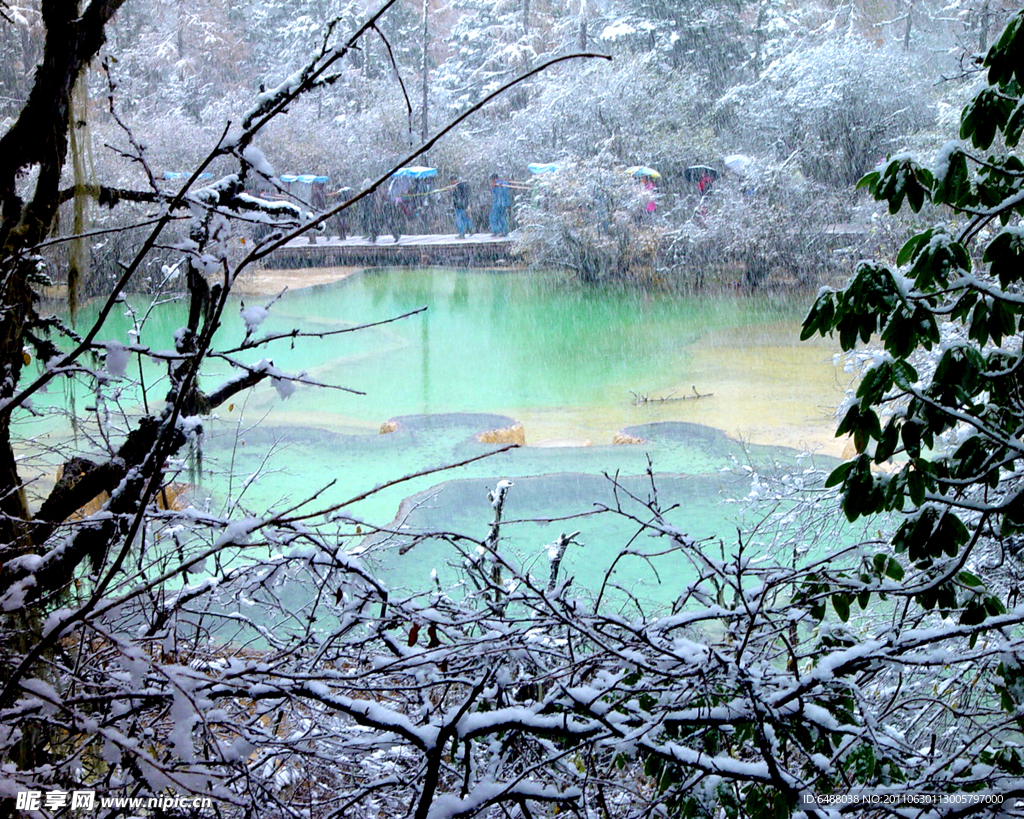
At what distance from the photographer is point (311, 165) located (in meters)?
17.9

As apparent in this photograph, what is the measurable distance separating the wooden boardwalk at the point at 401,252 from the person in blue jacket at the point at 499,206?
0.50 m

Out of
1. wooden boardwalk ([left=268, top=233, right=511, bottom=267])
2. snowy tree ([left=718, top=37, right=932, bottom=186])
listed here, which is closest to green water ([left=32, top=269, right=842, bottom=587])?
wooden boardwalk ([left=268, top=233, right=511, bottom=267])

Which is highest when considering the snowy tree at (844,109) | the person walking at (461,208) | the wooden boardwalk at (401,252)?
the snowy tree at (844,109)

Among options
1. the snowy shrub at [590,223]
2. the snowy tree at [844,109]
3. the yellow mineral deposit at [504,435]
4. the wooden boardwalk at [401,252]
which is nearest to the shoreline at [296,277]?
the wooden boardwalk at [401,252]

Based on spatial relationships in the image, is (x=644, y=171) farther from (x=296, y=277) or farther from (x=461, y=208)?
(x=296, y=277)

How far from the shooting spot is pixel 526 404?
10109 mm

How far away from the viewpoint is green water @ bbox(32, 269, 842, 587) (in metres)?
7.03

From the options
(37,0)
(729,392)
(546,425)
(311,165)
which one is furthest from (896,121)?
(37,0)

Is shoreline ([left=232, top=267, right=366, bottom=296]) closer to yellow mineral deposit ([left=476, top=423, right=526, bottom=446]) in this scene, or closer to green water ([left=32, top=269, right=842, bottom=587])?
green water ([left=32, top=269, right=842, bottom=587])

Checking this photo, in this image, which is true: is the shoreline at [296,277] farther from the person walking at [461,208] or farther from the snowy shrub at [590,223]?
the snowy shrub at [590,223]

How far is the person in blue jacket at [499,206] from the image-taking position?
60.3 ft

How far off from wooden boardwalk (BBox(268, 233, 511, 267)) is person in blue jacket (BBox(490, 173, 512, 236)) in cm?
50

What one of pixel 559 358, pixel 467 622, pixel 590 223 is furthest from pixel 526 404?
pixel 467 622

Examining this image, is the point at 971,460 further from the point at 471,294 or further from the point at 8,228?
the point at 471,294
